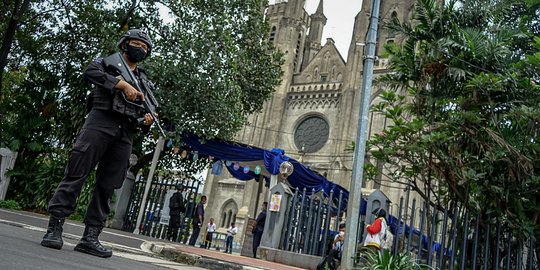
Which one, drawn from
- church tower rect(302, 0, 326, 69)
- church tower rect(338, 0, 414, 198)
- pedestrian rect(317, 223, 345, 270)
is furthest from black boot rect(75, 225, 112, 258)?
church tower rect(302, 0, 326, 69)

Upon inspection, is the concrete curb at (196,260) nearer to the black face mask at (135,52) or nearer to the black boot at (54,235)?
the black boot at (54,235)

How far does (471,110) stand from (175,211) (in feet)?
26.6

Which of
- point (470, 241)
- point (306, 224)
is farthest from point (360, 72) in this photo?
point (470, 241)

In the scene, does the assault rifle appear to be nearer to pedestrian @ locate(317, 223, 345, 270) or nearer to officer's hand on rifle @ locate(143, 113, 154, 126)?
officer's hand on rifle @ locate(143, 113, 154, 126)

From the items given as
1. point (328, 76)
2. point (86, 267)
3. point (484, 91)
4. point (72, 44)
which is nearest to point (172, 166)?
point (72, 44)

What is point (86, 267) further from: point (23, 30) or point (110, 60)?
point (23, 30)

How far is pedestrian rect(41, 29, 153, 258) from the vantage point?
2916 mm

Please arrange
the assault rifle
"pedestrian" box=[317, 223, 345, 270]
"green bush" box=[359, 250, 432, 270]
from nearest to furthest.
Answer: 1. the assault rifle
2. "green bush" box=[359, 250, 432, 270]
3. "pedestrian" box=[317, 223, 345, 270]

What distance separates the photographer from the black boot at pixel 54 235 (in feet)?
9.12

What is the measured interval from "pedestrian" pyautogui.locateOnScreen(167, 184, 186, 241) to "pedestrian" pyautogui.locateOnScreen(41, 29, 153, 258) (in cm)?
863

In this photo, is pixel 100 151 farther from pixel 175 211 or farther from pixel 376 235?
pixel 175 211

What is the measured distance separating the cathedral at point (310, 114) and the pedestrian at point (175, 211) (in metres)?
17.6

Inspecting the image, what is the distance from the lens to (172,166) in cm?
1641

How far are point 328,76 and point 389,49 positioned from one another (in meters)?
27.3
